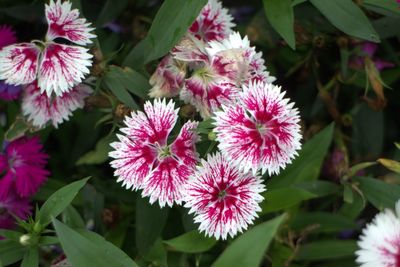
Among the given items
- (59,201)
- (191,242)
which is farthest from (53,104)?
(191,242)

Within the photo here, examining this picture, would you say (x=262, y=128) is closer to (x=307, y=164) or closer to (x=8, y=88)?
(x=307, y=164)

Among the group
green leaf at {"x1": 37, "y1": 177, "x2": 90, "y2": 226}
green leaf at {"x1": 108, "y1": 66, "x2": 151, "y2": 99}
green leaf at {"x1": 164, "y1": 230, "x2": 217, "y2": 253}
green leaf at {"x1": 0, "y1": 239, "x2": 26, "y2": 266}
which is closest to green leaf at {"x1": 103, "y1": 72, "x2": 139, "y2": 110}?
green leaf at {"x1": 108, "y1": 66, "x2": 151, "y2": 99}

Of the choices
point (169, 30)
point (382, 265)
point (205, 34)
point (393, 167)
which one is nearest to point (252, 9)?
point (205, 34)

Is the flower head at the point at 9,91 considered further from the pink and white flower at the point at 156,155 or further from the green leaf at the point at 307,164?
the green leaf at the point at 307,164

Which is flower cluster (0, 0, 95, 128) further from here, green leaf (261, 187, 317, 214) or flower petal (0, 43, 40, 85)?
green leaf (261, 187, 317, 214)

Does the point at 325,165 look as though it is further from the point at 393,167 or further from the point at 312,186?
the point at 393,167
